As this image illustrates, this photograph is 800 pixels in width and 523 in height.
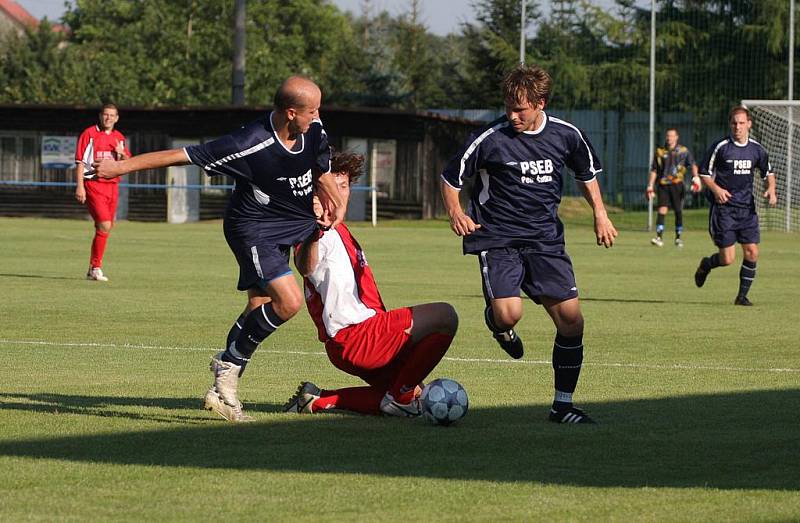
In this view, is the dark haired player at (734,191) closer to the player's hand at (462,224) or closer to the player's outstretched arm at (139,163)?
the player's hand at (462,224)

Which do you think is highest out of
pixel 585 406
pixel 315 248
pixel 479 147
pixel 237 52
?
pixel 237 52

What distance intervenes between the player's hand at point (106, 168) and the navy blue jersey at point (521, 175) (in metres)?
2.09

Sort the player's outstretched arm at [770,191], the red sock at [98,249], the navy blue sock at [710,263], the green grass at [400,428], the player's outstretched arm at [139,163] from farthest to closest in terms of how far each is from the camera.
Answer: the red sock at [98,249]
the player's outstretched arm at [770,191]
the navy blue sock at [710,263]
the player's outstretched arm at [139,163]
the green grass at [400,428]

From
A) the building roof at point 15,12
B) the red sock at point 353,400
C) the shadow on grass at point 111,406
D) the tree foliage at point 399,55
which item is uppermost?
the building roof at point 15,12

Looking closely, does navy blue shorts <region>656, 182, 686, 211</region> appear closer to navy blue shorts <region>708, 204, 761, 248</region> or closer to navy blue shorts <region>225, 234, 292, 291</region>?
navy blue shorts <region>708, 204, 761, 248</region>

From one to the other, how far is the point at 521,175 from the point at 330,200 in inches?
44.2

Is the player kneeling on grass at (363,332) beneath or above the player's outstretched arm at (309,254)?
beneath

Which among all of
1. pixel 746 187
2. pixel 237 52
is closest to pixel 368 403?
pixel 746 187

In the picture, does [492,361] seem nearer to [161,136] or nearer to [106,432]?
[106,432]

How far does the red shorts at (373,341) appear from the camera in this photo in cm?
765

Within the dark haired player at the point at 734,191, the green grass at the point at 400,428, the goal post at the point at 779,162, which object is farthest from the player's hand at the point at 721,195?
the goal post at the point at 779,162

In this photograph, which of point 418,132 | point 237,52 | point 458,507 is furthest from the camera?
point 418,132

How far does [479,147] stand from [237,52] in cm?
3243

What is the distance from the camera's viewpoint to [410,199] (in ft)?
146
